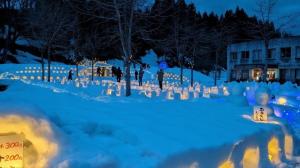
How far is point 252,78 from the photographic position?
51.5m

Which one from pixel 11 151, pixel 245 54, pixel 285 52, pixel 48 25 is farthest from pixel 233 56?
pixel 11 151

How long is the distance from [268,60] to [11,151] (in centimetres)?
4855

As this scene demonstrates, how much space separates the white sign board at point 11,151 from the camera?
3.98 m

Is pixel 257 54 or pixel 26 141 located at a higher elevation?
pixel 257 54

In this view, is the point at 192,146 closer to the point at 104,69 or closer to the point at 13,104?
the point at 13,104

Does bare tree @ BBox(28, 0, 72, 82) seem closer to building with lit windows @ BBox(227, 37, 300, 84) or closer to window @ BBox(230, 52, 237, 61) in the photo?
building with lit windows @ BBox(227, 37, 300, 84)

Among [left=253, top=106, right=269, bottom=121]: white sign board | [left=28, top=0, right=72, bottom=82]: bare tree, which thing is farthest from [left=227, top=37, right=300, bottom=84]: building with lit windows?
[left=253, top=106, right=269, bottom=121]: white sign board

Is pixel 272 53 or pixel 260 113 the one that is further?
pixel 272 53

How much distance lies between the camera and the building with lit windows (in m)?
46.6

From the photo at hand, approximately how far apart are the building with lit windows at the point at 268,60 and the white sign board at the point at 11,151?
41.6 metres

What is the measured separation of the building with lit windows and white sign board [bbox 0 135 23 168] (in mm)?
41615

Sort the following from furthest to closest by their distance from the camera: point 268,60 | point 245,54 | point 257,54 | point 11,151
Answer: point 245,54 < point 257,54 < point 268,60 < point 11,151

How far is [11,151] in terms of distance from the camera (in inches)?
160

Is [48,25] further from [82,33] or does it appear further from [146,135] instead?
[146,135]
